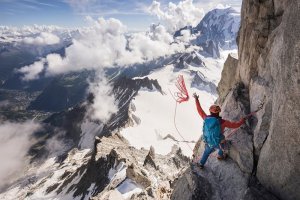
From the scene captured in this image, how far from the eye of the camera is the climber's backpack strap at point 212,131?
16.9 metres

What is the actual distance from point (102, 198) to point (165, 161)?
7344cm

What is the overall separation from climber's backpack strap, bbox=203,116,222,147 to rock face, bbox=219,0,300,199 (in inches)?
81.4

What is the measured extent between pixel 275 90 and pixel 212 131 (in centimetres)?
419

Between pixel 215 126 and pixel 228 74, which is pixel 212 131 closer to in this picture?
A: pixel 215 126

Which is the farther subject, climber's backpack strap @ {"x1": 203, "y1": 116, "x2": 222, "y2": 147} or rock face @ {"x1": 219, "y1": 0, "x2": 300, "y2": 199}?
climber's backpack strap @ {"x1": 203, "y1": 116, "x2": 222, "y2": 147}

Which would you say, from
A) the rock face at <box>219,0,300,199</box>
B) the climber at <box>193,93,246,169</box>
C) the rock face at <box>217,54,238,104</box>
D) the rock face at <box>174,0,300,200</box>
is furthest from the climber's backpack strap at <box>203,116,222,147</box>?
the rock face at <box>217,54,238,104</box>

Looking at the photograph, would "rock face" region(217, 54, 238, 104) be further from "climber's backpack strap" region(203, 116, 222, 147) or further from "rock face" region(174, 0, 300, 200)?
"climber's backpack strap" region(203, 116, 222, 147)

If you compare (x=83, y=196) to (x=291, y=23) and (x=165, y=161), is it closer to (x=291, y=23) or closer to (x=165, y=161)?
(x=165, y=161)

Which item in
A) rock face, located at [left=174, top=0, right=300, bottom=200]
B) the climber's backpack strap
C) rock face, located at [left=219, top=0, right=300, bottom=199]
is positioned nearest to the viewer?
rock face, located at [left=219, top=0, right=300, bottom=199]

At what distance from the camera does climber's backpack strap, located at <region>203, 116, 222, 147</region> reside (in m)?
16.9

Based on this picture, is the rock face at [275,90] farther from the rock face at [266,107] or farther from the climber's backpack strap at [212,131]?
the climber's backpack strap at [212,131]

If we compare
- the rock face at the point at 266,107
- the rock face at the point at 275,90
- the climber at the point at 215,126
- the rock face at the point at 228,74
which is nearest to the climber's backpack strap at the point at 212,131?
the climber at the point at 215,126

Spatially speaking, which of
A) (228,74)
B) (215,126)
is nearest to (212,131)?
(215,126)

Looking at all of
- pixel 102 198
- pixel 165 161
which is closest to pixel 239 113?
pixel 102 198
